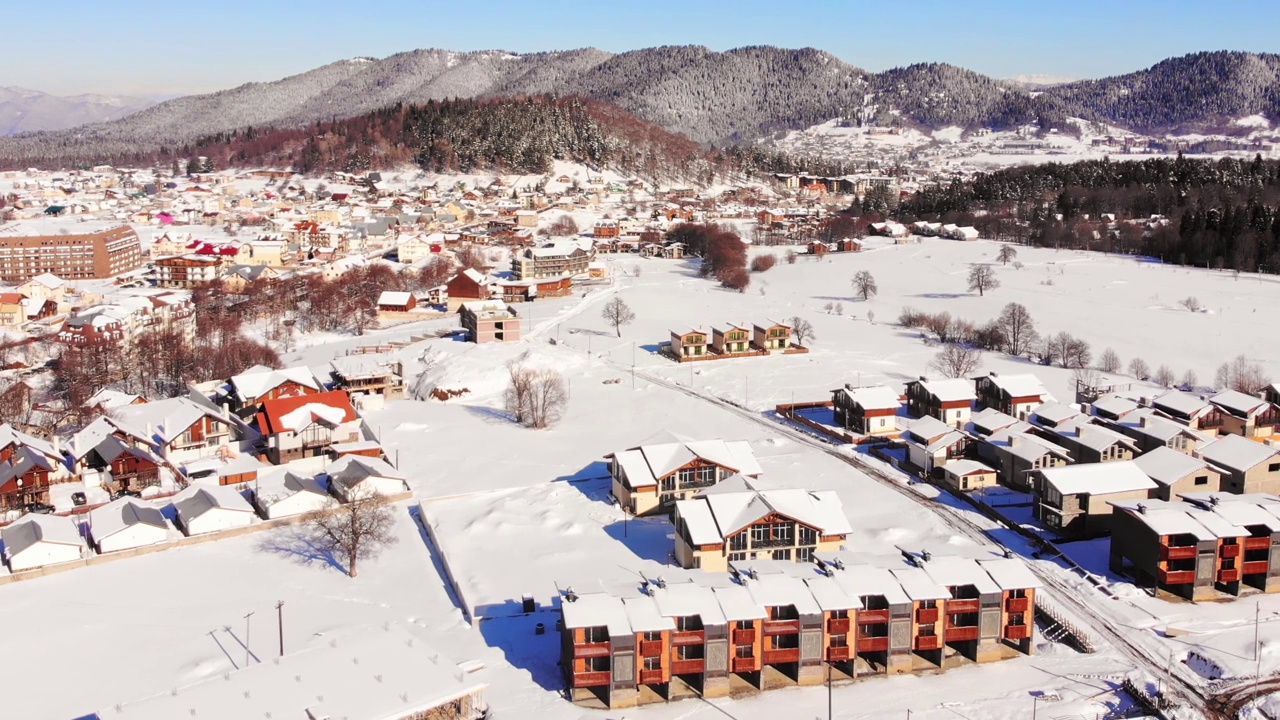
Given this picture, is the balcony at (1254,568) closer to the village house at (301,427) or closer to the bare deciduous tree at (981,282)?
the village house at (301,427)

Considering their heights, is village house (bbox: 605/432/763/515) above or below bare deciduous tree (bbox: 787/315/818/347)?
below

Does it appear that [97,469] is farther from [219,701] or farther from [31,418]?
[219,701]

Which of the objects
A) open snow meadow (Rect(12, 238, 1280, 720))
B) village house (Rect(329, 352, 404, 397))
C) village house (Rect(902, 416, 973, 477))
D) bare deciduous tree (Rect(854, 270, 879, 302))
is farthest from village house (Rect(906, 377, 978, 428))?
bare deciduous tree (Rect(854, 270, 879, 302))

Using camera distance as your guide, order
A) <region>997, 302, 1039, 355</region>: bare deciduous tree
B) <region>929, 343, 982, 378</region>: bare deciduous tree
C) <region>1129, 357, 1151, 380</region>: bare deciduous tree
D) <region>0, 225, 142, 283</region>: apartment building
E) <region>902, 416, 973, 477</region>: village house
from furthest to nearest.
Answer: <region>0, 225, 142, 283</region>: apartment building, <region>997, 302, 1039, 355</region>: bare deciduous tree, <region>1129, 357, 1151, 380</region>: bare deciduous tree, <region>929, 343, 982, 378</region>: bare deciduous tree, <region>902, 416, 973, 477</region>: village house

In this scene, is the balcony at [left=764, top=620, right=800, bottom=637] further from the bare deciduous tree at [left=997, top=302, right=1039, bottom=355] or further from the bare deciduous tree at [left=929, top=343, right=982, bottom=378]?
the bare deciduous tree at [left=997, top=302, right=1039, bottom=355]

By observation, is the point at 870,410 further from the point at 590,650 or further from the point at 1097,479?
the point at 590,650

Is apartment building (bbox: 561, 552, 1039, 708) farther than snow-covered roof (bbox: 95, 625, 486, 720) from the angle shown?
Yes

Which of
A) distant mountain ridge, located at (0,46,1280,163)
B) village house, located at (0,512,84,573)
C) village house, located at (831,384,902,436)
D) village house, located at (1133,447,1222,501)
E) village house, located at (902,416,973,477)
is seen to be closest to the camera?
village house, located at (0,512,84,573)
